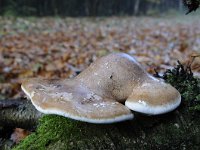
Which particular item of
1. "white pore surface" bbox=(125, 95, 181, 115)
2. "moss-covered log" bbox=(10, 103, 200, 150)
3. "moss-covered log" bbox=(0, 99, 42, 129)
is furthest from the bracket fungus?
"moss-covered log" bbox=(0, 99, 42, 129)

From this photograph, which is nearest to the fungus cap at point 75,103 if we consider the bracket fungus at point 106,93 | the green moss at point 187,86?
the bracket fungus at point 106,93

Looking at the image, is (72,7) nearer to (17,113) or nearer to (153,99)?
(17,113)

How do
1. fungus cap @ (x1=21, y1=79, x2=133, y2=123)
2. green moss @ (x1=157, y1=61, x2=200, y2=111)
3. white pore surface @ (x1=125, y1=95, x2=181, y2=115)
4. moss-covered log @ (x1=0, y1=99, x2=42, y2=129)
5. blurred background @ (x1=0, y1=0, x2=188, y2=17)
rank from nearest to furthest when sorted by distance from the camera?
1. fungus cap @ (x1=21, y1=79, x2=133, y2=123)
2. white pore surface @ (x1=125, y1=95, x2=181, y2=115)
3. green moss @ (x1=157, y1=61, x2=200, y2=111)
4. moss-covered log @ (x1=0, y1=99, x2=42, y2=129)
5. blurred background @ (x1=0, y1=0, x2=188, y2=17)

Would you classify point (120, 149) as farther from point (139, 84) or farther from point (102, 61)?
point (102, 61)

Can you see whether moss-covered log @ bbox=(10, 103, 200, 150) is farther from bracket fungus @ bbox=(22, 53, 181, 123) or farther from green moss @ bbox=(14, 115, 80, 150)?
bracket fungus @ bbox=(22, 53, 181, 123)

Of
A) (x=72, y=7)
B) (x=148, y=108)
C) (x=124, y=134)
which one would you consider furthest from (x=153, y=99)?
(x=72, y=7)

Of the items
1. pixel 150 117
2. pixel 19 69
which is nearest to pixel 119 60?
pixel 150 117
